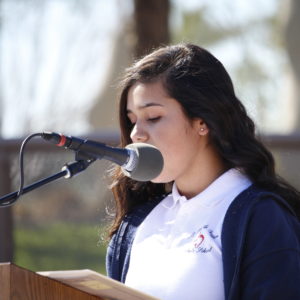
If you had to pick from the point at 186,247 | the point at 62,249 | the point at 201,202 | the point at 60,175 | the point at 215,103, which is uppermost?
the point at 215,103

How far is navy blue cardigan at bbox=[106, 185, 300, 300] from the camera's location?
8.20ft

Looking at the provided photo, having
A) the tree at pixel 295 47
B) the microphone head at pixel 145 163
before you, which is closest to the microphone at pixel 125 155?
the microphone head at pixel 145 163

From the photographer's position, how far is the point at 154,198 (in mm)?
3154

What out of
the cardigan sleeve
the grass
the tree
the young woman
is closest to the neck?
the young woman

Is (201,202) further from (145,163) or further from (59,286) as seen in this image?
(59,286)

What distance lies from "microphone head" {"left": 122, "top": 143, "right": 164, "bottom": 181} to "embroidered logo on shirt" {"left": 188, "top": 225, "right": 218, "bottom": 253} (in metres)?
0.46

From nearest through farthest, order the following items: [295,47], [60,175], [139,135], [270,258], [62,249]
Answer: [60,175]
[270,258]
[139,135]
[62,249]
[295,47]

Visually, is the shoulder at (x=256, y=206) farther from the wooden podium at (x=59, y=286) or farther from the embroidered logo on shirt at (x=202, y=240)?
the wooden podium at (x=59, y=286)

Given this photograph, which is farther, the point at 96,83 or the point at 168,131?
the point at 96,83

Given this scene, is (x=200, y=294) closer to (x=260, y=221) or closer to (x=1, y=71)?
(x=260, y=221)

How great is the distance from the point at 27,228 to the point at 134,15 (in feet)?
8.13

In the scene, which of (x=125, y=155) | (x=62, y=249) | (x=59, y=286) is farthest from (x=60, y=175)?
(x=62, y=249)

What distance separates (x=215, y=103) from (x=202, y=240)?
472mm

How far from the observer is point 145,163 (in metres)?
2.29
